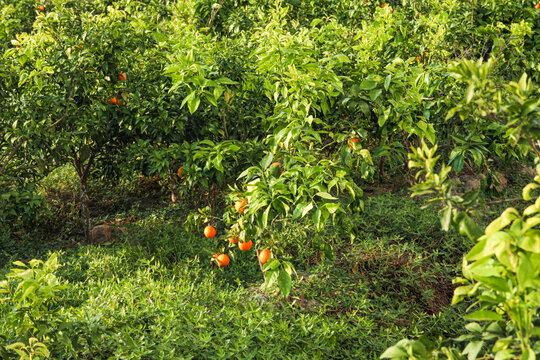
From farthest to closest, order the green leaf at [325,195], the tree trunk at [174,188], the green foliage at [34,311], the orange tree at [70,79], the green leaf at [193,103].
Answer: the tree trunk at [174,188] < the orange tree at [70,79] < the green leaf at [193,103] < the green leaf at [325,195] < the green foliage at [34,311]

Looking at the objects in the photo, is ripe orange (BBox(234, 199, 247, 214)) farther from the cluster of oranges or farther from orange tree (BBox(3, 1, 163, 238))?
orange tree (BBox(3, 1, 163, 238))

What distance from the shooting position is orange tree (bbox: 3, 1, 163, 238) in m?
3.60

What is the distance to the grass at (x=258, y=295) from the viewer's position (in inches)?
89.4

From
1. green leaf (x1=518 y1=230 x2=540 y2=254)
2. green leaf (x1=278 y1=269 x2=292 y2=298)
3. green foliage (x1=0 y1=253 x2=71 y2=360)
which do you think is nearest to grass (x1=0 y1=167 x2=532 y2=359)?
green foliage (x1=0 y1=253 x2=71 y2=360)

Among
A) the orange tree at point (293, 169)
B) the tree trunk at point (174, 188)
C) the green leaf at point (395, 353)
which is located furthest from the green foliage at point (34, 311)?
the tree trunk at point (174, 188)

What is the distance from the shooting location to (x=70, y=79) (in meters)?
3.68

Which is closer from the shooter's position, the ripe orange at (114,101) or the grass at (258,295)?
the grass at (258,295)

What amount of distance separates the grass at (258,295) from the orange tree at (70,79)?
1.07m

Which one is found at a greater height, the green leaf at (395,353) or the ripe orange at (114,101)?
the green leaf at (395,353)

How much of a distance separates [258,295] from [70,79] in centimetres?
235

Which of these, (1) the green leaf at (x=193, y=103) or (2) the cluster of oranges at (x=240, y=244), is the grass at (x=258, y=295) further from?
(1) the green leaf at (x=193, y=103)

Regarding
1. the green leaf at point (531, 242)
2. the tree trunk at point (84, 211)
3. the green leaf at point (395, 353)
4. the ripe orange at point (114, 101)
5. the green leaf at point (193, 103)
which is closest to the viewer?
the green leaf at point (531, 242)

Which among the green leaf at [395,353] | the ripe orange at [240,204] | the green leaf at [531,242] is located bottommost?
the ripe orange at [240,204]

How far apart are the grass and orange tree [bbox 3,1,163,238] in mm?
1065
